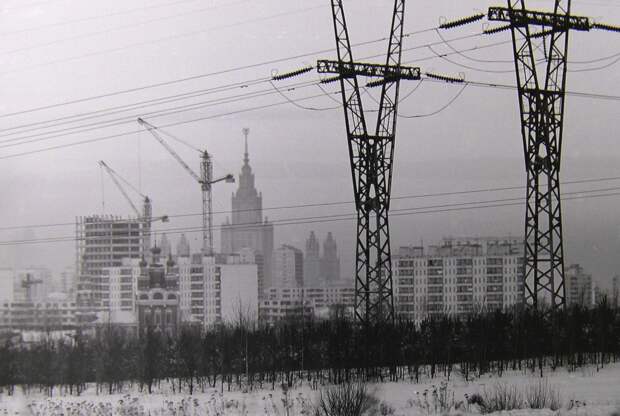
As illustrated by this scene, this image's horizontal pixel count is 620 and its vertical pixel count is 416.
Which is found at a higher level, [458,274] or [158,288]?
[458,274]

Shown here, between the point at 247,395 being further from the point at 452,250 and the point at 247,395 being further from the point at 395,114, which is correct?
the point at 452,250

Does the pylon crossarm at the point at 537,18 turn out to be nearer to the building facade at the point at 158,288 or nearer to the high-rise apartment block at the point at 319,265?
the high-rise apartment block at the point at 319,265

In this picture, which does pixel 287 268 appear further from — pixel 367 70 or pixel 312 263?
pixel 367 70

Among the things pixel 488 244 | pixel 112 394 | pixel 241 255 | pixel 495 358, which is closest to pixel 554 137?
pixel 495 358

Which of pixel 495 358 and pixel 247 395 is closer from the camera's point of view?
pixel 247 395

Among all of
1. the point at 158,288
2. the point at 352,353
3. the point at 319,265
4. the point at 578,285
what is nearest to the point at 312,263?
the point at 319,265

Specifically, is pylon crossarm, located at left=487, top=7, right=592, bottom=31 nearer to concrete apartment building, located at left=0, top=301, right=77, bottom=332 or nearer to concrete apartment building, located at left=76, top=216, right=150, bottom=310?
concrete apartment building, located at left=0, top=301, right=77, bottom=332

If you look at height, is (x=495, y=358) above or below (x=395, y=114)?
below
